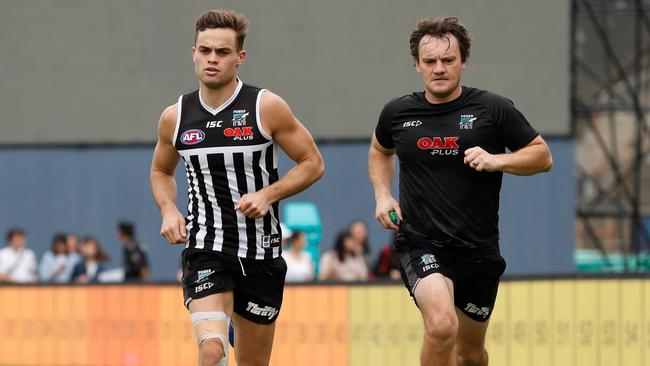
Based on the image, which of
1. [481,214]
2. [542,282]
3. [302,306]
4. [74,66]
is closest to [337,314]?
[302,306]

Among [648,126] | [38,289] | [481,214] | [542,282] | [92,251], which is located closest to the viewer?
[481,214]

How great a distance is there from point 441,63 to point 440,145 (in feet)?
1.59

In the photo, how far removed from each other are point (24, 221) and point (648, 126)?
1338 centimetres

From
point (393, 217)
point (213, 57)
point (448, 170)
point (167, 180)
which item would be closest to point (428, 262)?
point (393, 217)

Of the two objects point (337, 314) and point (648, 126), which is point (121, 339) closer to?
point (337, 314)

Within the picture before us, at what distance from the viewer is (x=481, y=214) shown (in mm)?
7793

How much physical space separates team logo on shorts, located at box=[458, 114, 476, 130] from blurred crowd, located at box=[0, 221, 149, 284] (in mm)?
8454

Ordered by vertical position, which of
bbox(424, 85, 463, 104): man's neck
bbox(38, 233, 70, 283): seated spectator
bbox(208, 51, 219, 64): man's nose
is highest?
bbox(208, 51, 219, 64): man's nose

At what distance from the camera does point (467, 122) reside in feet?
25.2

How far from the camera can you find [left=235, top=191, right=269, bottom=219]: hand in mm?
7266

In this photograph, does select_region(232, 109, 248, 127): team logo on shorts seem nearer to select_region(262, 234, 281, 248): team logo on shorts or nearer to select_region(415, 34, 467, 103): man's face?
select_region(262, 234, 281, 248): team logo on shorts

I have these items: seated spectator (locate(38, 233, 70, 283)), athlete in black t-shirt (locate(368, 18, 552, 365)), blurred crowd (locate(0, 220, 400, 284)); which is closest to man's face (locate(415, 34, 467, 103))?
athlete in black t-shirt (locate(368, 18, 552, 365))

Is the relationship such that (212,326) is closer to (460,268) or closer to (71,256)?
(460,268)

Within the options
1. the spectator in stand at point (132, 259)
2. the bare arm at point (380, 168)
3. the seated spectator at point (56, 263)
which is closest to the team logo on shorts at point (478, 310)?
the bare arm at point (380, 168)
